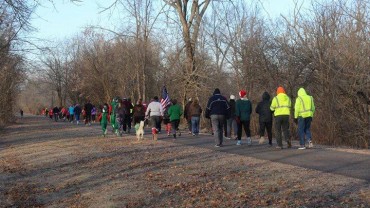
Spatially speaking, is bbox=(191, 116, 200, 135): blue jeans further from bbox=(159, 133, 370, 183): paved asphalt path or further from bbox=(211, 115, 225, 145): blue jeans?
bbox=(159, 133, 370, 183): paved asphalt path

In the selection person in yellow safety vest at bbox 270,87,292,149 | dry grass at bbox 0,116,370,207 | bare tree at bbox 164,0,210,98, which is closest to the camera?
dry grass at bbox 0,116,370,207

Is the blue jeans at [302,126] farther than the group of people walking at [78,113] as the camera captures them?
No

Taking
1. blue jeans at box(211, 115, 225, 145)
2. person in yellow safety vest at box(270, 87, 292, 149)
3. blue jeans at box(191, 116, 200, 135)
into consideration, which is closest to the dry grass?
Result: blue jeans at box(211, 115, 225, 145)

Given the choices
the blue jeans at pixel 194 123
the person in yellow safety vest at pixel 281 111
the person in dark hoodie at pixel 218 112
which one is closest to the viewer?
the person in yellow safety vest at pixel 281 111

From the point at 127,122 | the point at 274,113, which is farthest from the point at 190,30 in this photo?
the point at 274,113

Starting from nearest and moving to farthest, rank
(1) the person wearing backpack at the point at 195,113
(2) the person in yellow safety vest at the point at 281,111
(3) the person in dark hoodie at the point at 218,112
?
(2) the person in yellow safety vest at the point at 281,111 → (3) the person in dark hoodie at the point at 218,112 → (1) the person wearing backpack at the point at 195,113

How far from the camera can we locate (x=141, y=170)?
11211mm

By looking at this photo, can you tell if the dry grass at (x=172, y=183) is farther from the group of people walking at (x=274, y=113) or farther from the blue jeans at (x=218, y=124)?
the group of people walking at (x=274, y=113)

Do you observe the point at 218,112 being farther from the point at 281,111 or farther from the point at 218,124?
the point at 281,111

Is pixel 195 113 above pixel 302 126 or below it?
above

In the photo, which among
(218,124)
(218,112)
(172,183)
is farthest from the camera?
(218,124)

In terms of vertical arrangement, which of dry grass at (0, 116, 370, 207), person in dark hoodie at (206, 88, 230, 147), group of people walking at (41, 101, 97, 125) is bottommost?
dry grass at (0, 116, 370, 207)

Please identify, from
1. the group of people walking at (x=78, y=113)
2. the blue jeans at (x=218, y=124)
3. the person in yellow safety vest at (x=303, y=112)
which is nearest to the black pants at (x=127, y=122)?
the blue jeans at (x=218, y=124)

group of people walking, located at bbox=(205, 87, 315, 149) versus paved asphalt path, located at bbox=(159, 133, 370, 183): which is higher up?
group of people walking, located at bbox=(205, 87, 315, 149)
